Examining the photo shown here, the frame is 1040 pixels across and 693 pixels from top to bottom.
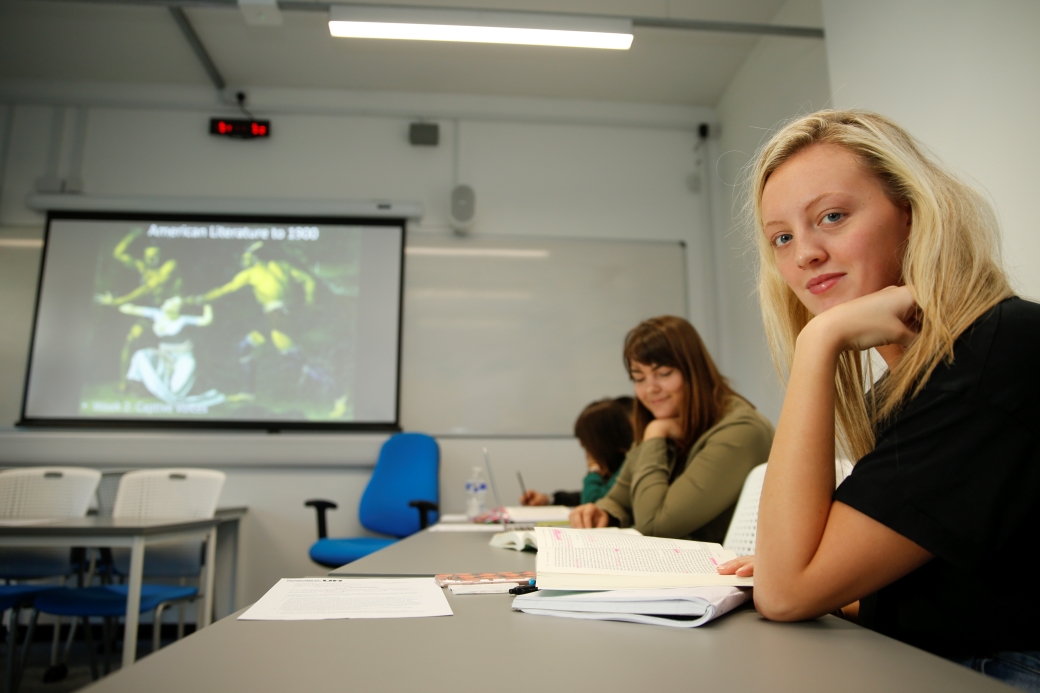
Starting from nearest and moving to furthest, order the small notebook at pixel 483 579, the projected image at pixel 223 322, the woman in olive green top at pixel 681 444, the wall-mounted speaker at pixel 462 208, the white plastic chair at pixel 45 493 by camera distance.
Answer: the small notebook at pixel 483 579 < the woman in olive green top at pixel 681 444 < the white plastic chair at pixel 45 493 < the projected image at pixel 223 322 < the wall-mounted speaker at pixel 462 208

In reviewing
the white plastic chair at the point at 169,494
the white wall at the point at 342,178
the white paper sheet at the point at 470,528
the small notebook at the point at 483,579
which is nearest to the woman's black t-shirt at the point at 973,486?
the small notebook at the point at 483,579

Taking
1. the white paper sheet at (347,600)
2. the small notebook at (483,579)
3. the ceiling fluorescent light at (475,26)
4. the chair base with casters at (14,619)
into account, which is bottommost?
the chair base with casters at (14,619)

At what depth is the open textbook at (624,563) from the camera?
0.73 m

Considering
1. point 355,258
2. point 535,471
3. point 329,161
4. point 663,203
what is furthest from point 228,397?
point 663,203

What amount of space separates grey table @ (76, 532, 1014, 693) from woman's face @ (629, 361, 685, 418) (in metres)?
1.10

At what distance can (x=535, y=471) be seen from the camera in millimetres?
3752

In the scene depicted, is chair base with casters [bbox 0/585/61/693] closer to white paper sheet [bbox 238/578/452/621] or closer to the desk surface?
the desk surface

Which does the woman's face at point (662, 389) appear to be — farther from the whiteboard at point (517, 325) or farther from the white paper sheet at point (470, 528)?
the whiteboard at point (517, 325)

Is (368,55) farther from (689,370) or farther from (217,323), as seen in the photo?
(689,370)

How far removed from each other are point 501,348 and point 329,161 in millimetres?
1665

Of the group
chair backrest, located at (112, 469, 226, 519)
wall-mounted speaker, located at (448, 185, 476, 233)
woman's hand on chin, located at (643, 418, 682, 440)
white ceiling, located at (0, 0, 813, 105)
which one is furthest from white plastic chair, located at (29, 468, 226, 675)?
white ceiling, located at (0, 0, 813, 105)

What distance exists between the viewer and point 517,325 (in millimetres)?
3908

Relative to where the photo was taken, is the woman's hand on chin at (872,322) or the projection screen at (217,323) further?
the projection screen at (217,323)

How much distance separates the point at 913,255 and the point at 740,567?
433mm
